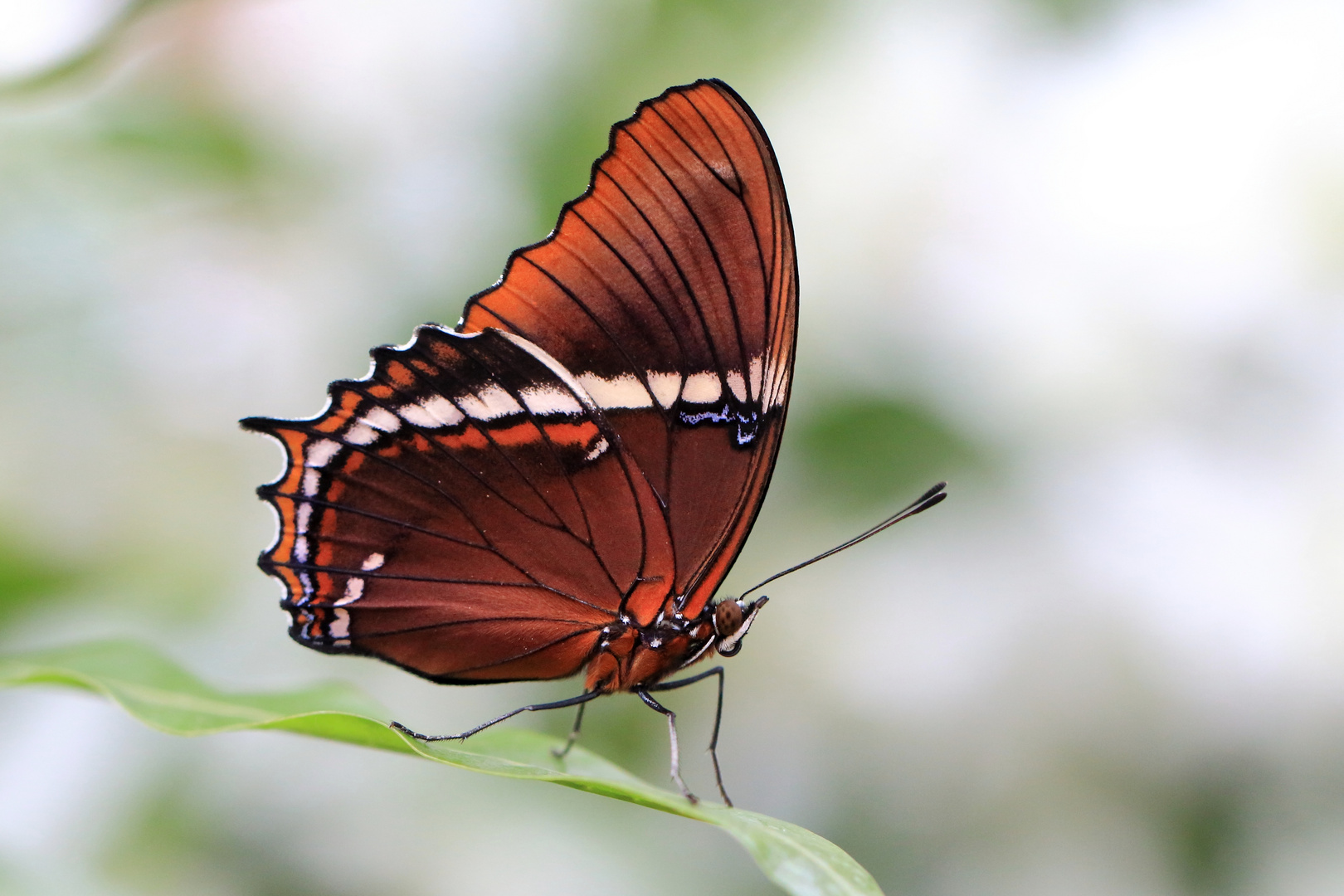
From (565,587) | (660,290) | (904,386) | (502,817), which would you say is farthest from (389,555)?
(904,386)

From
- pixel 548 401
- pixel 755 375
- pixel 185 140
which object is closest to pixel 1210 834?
pixel 755 375

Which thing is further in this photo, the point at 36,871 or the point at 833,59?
the point at 833,59

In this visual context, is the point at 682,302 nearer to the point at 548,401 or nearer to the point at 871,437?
the point at 548,401

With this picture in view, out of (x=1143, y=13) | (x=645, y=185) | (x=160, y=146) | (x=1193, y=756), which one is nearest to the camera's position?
(x=645, y=185)

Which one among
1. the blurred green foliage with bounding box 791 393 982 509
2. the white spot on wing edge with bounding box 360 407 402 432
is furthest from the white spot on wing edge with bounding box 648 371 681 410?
the blurred green foliage with bounding box 791 393 982 509

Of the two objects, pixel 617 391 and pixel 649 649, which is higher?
pixel 617 391

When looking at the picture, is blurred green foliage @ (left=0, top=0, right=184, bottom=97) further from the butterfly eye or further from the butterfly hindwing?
the butterfly eye

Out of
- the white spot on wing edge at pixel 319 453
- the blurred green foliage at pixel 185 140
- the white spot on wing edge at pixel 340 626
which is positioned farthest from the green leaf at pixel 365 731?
the blurred green foliage at pixel 185 140

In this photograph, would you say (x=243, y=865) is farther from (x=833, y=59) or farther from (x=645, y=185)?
(x=833, y=59)
